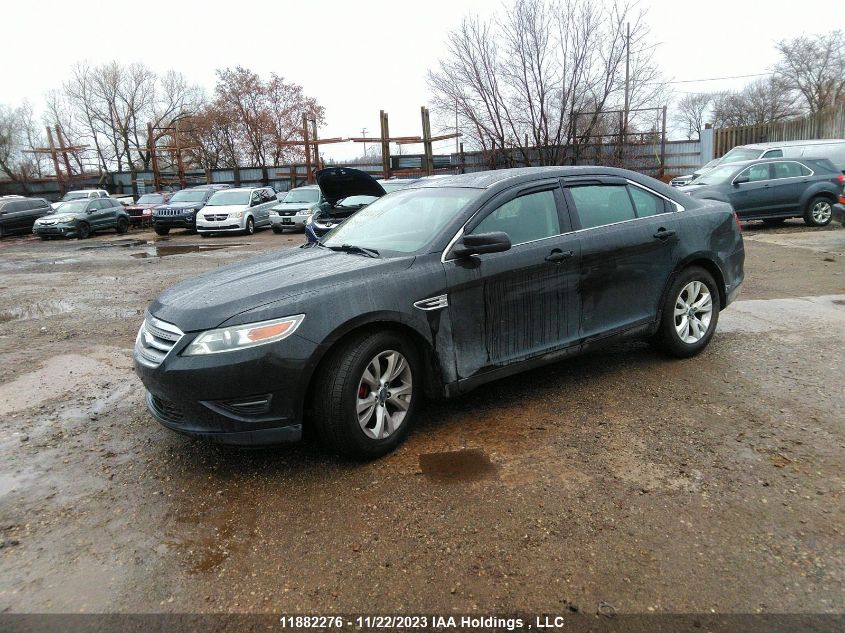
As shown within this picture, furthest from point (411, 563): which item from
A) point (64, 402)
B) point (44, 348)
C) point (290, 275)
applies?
point (44, 348)

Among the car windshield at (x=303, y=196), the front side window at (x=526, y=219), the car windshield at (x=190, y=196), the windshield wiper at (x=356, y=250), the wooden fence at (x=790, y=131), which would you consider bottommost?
the windshield wiper at (x=356, y=250)

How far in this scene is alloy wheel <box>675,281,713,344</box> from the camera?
196 inches

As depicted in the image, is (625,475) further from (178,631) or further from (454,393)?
(178,631)

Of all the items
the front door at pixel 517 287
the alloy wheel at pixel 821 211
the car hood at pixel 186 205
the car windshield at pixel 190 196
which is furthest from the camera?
the car windshield at pixel 190 196

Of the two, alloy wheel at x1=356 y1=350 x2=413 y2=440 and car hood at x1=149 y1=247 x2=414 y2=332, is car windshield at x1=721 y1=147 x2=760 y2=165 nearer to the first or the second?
car hood at x1=149 y1=247 x2=414 y2=332

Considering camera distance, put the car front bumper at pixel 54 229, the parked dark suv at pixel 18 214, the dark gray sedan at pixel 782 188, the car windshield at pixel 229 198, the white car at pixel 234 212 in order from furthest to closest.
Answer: the parked dark suv at pixel 18 214 < the car front bumper at pixel 54 229 < the car windshield at pixel 229 198 < the white car at pixel 234 212 < the dark gray sedan at pixel 782 188

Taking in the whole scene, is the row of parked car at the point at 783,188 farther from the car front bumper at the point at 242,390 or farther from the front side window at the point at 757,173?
the car front bumper at the point at 242,390

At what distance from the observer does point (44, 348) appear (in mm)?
6426

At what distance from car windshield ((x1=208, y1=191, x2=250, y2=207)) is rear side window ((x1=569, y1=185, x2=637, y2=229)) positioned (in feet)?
61.4

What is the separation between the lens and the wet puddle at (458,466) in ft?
11.0

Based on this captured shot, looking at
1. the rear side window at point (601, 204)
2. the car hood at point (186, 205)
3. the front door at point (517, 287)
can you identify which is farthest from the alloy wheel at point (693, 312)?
the car hood at point (186, 205)

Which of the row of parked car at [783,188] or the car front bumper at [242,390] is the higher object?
the row of parked car at [783,188]

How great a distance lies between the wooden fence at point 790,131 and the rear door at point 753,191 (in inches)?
333

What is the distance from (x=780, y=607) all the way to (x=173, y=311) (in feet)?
10.6
